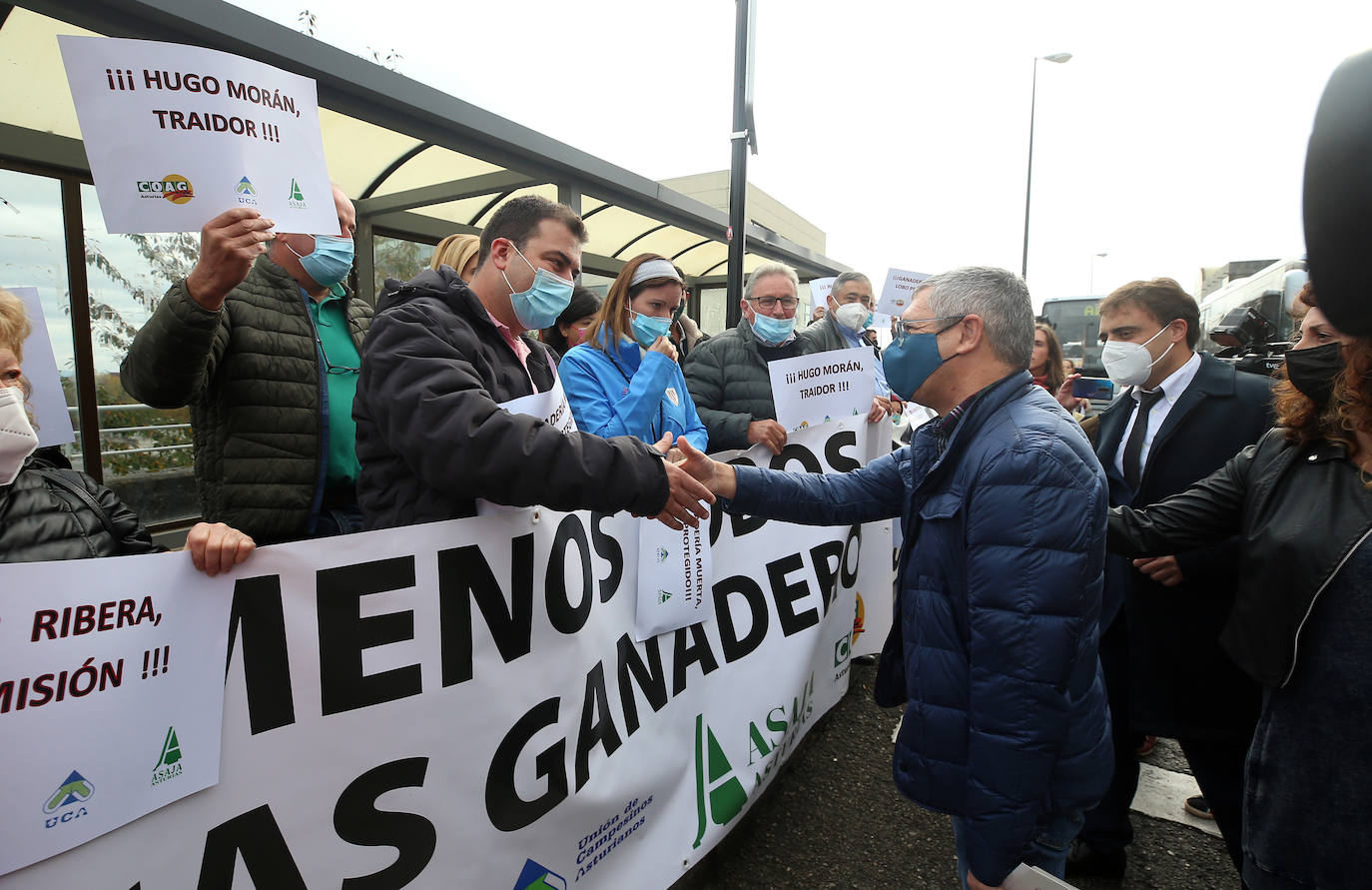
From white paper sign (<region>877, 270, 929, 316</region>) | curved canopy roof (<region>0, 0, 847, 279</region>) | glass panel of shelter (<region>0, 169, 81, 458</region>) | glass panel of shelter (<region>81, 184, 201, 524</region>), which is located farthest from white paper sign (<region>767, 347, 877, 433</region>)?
glass panel of shelter (<region>0, 169, 81, 458</region>)

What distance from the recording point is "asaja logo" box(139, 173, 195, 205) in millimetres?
1604

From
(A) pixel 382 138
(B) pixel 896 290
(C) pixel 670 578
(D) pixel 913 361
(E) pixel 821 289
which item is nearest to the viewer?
(D) pixel 913 361

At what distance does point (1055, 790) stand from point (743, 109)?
157 inches

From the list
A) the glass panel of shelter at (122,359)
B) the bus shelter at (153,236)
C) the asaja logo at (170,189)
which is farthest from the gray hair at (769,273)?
the glass panel of shelter at (122,359)

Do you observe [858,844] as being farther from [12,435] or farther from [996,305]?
[12,435]

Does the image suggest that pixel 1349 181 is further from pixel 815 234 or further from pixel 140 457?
pixel 815 234

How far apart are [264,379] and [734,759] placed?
2.05m

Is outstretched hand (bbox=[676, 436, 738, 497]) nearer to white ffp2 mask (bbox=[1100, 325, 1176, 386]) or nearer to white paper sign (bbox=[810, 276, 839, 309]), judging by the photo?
white ffp2 mask (bbox=[1100, 325, 1176, 386])

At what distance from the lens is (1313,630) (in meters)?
1.50

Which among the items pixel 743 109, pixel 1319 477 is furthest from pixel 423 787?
pixel 743 109

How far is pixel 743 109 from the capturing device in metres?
4.30

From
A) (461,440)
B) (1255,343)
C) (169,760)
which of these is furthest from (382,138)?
(1255,343)

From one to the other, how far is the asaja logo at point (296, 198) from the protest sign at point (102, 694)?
1.00 m

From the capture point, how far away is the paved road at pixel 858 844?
2545 mm
